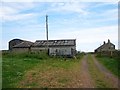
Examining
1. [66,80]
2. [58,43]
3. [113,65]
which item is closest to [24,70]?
[66,80]

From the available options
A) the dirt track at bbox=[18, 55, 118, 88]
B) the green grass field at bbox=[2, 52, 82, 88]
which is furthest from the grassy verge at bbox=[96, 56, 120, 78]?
the green grass field at bbox=[2, 52, 82, 88]

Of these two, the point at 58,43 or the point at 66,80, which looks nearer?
the point at 66,80

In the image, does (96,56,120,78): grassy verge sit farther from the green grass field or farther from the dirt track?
the green grass field

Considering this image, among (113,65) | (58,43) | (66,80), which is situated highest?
(58,43)

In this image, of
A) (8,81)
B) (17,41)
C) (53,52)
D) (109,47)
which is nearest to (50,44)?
(53,52)

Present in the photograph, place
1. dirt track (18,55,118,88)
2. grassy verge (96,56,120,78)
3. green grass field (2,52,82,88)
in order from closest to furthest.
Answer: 1. dirt track (18,55,118,88)
2. green grass field (2,52,82,88)
3. grassy verge (96,56,120,78)

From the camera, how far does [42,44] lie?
71.0 metres

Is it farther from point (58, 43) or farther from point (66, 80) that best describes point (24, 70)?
point (58, 43)

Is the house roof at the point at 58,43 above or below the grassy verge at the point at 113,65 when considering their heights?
above

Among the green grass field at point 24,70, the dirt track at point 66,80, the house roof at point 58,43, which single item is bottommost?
the dirt track at point 66,80

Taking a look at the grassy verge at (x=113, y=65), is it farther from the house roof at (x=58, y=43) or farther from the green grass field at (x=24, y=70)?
the house roof at (x=58, y=43)

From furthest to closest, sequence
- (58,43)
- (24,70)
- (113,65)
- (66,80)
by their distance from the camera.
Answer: (58,43) < (113,65) < (24,70) < (66,80)

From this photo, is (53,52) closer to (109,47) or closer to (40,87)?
(40,87)

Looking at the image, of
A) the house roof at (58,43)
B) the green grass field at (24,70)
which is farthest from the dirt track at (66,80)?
the house roof at (58,43)
